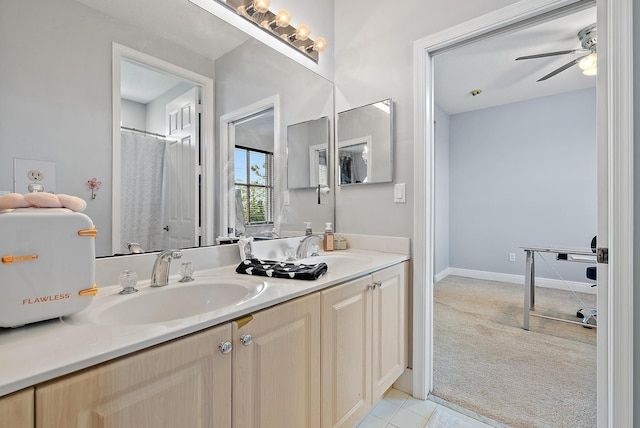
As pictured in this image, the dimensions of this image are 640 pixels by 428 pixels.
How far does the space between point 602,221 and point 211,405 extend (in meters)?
1.46

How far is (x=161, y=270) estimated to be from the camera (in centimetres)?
102

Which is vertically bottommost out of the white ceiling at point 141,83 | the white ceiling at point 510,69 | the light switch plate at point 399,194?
the light switch plate at point 399,194

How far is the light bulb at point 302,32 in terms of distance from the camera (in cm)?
171

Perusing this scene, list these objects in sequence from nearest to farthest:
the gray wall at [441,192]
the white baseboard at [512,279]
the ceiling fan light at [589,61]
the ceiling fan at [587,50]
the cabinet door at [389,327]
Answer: the cabinet door at [389,327]
the ceiling fan at [587,50]
the ceiling fan light at [589,61]
the white baseboard at [512,279]
the gray wall at [441,192]

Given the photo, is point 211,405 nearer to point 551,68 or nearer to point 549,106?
point 551,68

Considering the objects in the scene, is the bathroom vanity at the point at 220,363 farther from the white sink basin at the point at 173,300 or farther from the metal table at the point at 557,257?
the metal table at the point at 557,257

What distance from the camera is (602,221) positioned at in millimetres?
1082

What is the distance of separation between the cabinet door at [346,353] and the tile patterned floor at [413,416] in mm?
207

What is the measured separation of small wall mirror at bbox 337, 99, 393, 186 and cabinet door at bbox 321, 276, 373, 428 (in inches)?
30.7

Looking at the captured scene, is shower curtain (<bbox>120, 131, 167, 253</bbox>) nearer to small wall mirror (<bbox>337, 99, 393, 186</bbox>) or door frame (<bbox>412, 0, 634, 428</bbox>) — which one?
small wall mirror (<bbox>337, 99, 393, 186</bbox>)

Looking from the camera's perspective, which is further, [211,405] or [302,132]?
[302,132]

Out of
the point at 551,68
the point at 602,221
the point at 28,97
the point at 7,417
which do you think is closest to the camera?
the point at 7,417

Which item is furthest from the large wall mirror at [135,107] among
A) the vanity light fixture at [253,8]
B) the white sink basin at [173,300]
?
the white sink basin at [173,300]

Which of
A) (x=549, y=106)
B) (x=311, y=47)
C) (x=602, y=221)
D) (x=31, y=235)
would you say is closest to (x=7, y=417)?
(x=31, y=235)
